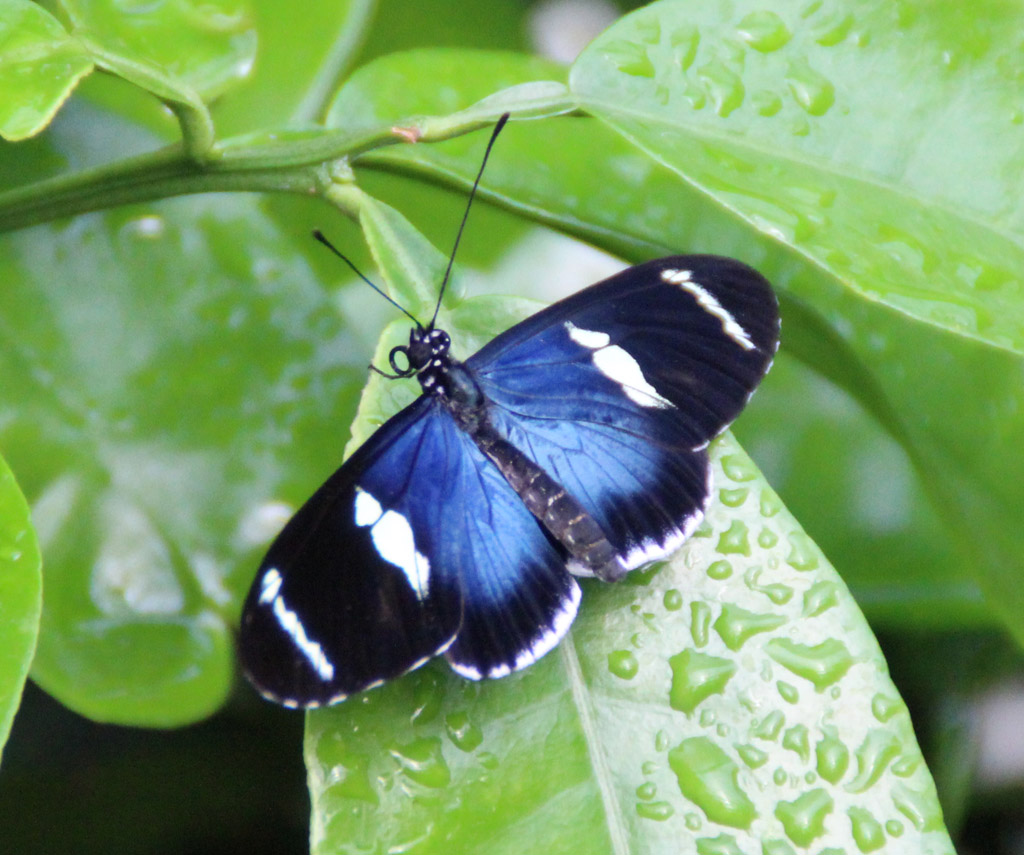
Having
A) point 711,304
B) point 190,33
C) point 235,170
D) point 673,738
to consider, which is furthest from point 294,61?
point 673,738

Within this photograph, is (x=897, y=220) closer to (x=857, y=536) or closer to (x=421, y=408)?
(x=421, y=408)

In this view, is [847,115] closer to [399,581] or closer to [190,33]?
[399,581]

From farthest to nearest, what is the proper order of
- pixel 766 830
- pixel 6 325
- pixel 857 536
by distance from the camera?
pixel 857 536, pixel 6 325, pixel 766 830

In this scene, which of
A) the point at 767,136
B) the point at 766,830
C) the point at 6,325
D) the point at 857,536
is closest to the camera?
the point at 766,830

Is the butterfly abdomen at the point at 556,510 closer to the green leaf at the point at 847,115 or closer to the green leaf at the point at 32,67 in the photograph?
the green leaf at the point at 847,115

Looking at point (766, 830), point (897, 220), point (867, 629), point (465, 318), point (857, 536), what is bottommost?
point (857, 536)

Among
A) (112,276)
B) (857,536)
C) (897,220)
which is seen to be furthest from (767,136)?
(112,276)

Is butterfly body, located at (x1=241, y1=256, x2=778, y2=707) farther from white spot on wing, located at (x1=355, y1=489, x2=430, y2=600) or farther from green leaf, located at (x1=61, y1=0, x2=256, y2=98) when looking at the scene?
green leaf, located at (x1=61, y1=0, x2=256, y2=98)

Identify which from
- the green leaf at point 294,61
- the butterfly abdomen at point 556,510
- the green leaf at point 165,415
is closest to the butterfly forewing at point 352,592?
the butterfly abdomen at point 556,510
